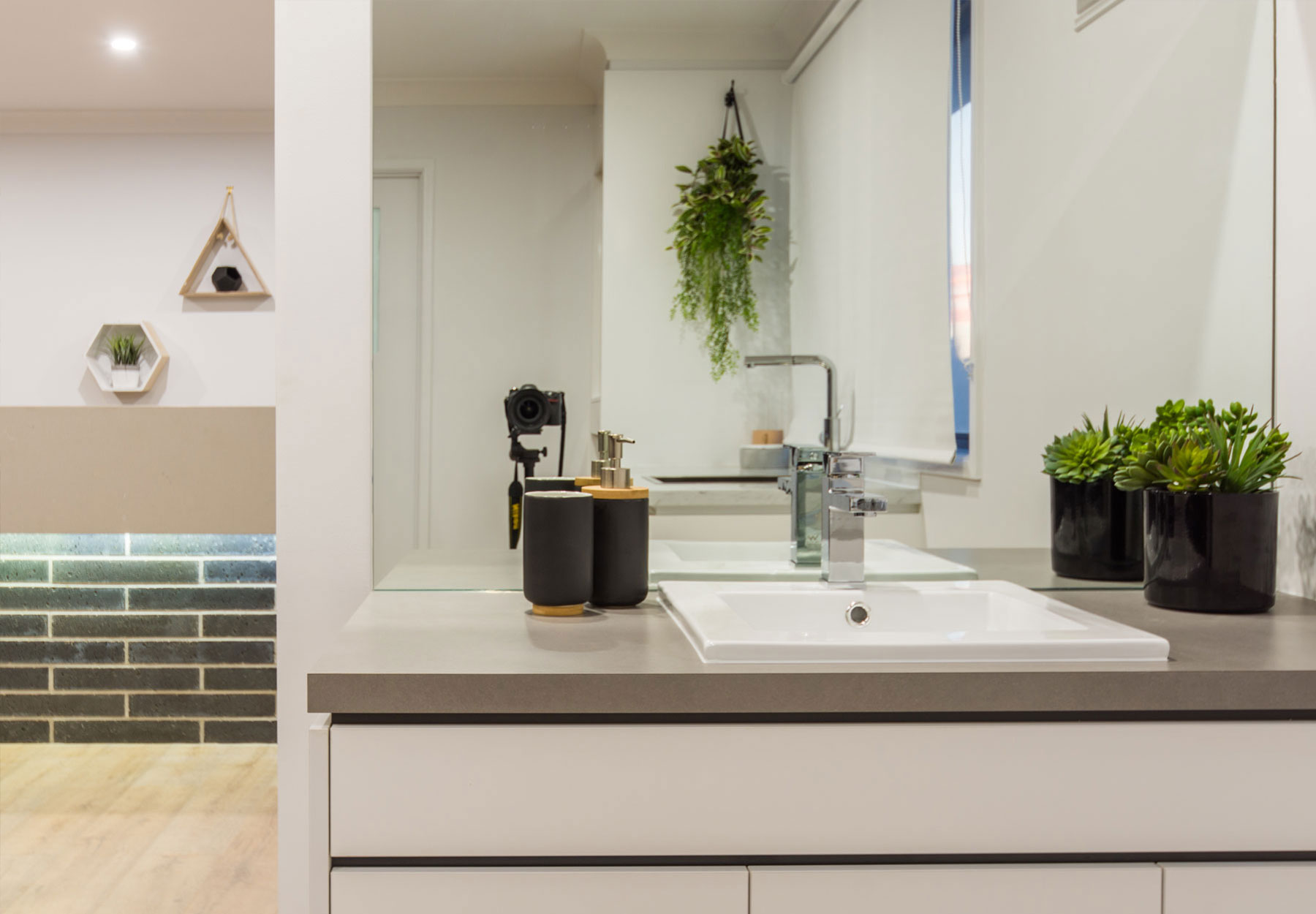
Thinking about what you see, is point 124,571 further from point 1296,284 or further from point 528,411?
point 1296,284

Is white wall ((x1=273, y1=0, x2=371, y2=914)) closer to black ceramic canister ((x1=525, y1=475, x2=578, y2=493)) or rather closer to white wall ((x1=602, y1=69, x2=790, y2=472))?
black ceramic canister ((x1=525, y1=475, x2=578, y2=493))

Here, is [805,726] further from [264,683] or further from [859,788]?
[264,683]

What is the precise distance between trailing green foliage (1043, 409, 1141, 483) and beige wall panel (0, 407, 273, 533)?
210 centimetres

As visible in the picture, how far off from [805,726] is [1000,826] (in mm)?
206

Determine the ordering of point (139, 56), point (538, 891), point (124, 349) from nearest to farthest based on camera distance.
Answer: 1. point (538, 891)
2. point (139, 56)
3. point (124, 349)

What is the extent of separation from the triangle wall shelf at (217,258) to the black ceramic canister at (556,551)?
3.29 m

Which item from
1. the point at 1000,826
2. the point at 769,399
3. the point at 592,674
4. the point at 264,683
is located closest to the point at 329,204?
the point at 769,399

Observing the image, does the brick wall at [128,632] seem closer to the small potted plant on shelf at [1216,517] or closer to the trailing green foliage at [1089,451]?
the trailing green foliage at [1089,451]

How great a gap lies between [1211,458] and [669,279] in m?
0.77

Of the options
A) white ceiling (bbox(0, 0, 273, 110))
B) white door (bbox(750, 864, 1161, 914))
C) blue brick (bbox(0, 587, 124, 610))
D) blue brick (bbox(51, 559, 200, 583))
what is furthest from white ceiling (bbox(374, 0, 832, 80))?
blue brick (bbox(0, 587, 124, 610))

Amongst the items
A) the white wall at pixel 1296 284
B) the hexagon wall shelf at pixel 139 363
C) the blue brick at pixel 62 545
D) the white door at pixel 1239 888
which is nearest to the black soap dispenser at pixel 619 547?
the white door at pixel 1239 888

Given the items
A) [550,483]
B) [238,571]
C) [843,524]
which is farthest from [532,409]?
[238,571]

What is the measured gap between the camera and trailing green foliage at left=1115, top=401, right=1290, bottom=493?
124 cm

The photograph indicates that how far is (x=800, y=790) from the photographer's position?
0.91 meters
